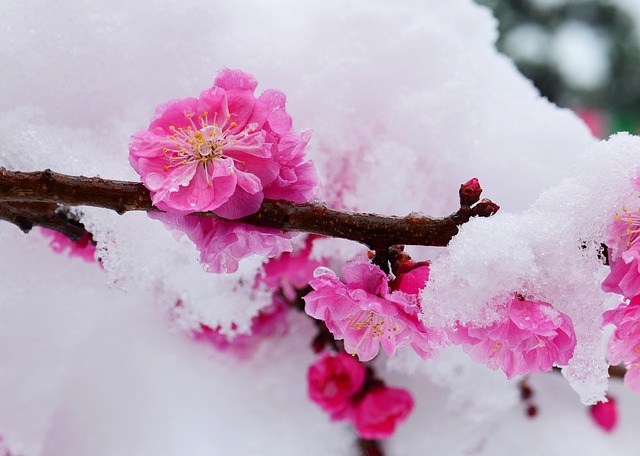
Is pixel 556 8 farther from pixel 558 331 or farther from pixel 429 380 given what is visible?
pixel 558 331

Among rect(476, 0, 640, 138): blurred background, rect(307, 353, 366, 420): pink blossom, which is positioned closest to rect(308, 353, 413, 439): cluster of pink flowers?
rect(307, 353, 366, 420): pink blossom

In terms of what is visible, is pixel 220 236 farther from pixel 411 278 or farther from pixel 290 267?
pixel 290 267

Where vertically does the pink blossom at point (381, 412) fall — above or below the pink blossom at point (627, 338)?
above

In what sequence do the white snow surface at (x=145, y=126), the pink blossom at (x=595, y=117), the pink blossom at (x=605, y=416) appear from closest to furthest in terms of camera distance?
the white snow surface at (x=145, y=126)
the pink blossom at (x=605, y=416)
the pink blossom at (x=595, y=117)

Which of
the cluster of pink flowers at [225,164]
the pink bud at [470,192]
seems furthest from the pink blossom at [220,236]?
the pink bud at [470,192]

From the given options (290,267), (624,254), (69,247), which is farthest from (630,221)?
(69,247)

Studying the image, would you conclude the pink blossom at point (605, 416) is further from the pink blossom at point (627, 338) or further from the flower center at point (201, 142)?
the flower center at point (201, 142)

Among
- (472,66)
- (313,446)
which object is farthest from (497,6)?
(313,446)
